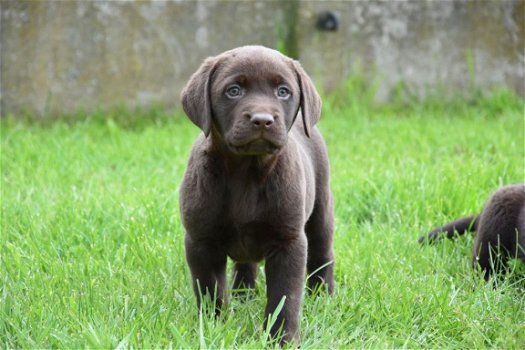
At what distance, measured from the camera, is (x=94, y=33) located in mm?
8109

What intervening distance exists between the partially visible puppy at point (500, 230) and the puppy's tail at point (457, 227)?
18 cm

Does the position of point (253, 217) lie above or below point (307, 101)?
below

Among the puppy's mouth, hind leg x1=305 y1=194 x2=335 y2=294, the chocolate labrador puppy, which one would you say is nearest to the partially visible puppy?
hind leg x1=305 y1=194 x2=335 y2=294

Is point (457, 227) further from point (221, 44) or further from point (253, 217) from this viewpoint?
point (221, 44)

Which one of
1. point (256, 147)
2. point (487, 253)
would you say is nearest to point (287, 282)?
point (256, 147)

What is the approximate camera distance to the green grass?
3467mm

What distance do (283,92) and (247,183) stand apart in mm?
425

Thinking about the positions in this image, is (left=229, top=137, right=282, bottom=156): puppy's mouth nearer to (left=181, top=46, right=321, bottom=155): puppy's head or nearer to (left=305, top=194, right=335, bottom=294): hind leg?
(left=181, top=46, right=321, bottom=155): puppy's head

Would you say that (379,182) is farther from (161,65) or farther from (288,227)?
(161,65)

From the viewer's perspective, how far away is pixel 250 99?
3.36m

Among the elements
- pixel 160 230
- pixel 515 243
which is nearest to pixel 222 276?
pixel 160 230

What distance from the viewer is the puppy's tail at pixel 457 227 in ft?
15.8

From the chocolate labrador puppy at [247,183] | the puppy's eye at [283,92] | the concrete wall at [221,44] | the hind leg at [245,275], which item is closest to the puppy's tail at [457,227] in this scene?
the hind leg at [245,275]

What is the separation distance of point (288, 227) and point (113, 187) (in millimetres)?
2552
